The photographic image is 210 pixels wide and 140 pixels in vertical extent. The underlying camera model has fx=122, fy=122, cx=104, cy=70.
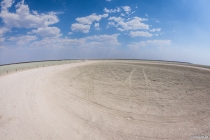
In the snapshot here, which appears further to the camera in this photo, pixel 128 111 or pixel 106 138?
pixel 128 111

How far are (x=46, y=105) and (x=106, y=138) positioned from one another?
6.99 meters

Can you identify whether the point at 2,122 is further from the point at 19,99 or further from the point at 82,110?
the point at 82,110

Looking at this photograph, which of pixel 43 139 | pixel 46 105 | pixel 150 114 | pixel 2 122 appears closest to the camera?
pixel 43 139

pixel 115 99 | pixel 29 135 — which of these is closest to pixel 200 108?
pixel 115 99

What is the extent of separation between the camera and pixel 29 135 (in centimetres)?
778

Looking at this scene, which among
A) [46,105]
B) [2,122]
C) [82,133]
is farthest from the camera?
[46,105]

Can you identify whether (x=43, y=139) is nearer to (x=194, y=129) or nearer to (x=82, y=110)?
(x=82, y=110)

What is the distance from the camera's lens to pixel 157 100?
545 inches

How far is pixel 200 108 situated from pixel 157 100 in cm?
395

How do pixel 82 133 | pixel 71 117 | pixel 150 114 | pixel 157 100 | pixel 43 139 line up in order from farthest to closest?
1. pixel 157 100
2. pixel 150 114
3. pixel 71 117
4. pixel 82 133
5. pixel 43 139

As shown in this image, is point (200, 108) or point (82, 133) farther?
point (200, 108)

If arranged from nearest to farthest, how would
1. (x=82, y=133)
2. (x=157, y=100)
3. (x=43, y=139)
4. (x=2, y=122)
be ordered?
1. (x=43, y=139)
2. (x=82, y=133)
3. (x=2, y=122)
4. (x=157, y=100)

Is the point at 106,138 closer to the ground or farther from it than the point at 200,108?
closer to the ground

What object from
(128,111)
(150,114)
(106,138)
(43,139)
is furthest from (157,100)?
(43,139)
